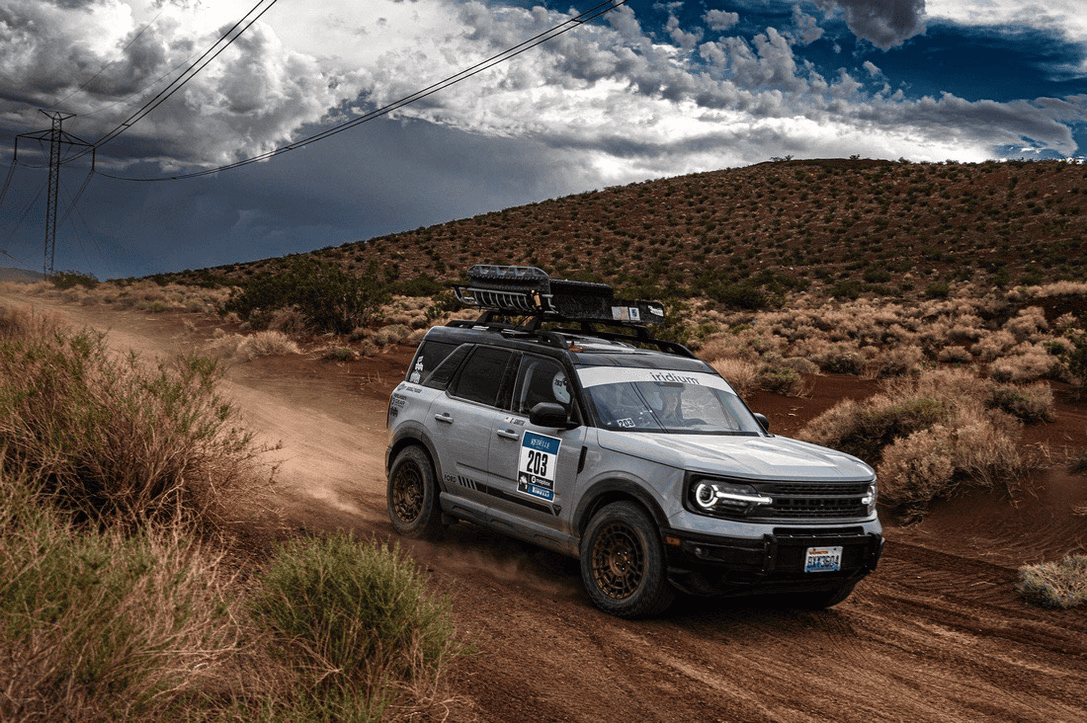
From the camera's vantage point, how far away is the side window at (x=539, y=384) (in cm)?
695

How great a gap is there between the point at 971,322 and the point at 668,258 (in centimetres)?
2934

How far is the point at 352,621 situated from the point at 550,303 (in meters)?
3.98

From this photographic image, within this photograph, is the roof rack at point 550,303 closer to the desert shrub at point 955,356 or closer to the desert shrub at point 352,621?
the desert shrub at point 352,621

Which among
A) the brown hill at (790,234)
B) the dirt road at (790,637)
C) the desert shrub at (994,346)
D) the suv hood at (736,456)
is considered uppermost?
the brown hill at (790,234)

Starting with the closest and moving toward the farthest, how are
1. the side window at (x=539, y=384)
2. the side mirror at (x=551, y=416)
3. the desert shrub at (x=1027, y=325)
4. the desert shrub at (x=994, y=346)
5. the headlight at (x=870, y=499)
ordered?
the headlight at (x=870, y=499), the side mirror at (x=551, y=416), the side window at (x=539, y=384), the desert shrub at (x=994, y=346), the desert shrub at (x=1027, y=325)

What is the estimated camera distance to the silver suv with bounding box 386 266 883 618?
18.5 ft

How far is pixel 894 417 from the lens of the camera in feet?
39.3

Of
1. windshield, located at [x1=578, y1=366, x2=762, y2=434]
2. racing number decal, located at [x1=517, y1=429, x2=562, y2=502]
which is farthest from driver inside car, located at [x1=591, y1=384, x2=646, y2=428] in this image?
racing number decal, located at [x1=517, y1=429, x2=562, y2=502]

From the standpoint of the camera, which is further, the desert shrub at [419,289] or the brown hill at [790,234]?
the brown hill at [790,234]

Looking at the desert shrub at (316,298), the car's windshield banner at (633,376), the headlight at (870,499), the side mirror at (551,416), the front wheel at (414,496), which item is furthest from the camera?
the desert shrub at (316,298)

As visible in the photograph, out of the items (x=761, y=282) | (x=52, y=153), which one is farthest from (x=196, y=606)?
(x=52, y=153)

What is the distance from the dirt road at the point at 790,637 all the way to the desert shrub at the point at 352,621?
40cm

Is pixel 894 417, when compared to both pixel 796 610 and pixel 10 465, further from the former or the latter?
pixel 10 465

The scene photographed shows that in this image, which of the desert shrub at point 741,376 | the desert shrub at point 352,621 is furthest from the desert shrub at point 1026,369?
the desert shrub at point 352,621
